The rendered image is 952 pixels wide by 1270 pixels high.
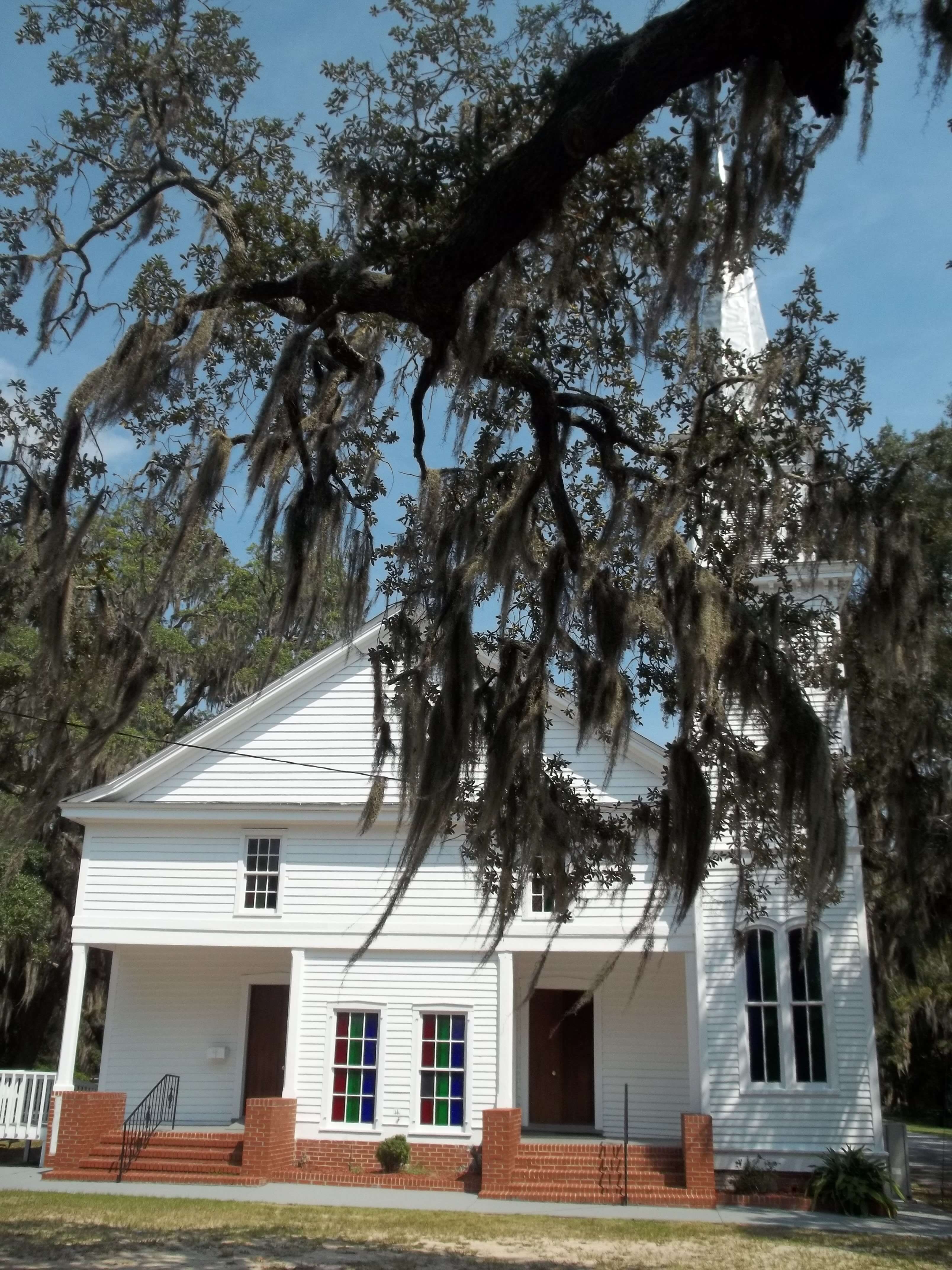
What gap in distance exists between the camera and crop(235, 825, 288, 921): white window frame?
16.0m

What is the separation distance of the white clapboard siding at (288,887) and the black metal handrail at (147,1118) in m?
2.21

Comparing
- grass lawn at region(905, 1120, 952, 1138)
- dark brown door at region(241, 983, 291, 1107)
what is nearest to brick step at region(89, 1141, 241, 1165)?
dark brown door at region(241, 983, 291, 1107)

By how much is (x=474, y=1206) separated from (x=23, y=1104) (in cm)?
684

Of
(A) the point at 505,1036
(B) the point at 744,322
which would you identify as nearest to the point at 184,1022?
(A) the point at 505,1036

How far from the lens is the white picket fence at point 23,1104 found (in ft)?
50.8

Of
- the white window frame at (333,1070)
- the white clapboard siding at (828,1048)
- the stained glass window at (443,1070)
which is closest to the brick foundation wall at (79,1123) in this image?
the white window frame at (333,1070)

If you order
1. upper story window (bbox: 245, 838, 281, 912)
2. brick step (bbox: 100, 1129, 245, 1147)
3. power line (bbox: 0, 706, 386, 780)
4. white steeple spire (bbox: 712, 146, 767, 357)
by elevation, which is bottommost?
brick step (bbox: 100, 1129, 245, 1147)

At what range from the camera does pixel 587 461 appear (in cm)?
910

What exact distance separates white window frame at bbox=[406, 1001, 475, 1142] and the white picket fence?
16.2 feet

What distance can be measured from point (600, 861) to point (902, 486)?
351 centimetres

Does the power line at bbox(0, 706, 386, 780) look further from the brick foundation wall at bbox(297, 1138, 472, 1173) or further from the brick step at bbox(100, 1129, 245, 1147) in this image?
the brick step at bbox(100, 1129, 245, 1147)

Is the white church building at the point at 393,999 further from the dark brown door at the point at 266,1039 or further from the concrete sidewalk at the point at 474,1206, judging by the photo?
the concrete sidewalk at the point at 474,1206

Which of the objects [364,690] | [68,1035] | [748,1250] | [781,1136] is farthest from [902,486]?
[68,1035]

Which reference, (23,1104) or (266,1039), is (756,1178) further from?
(23,1104)
